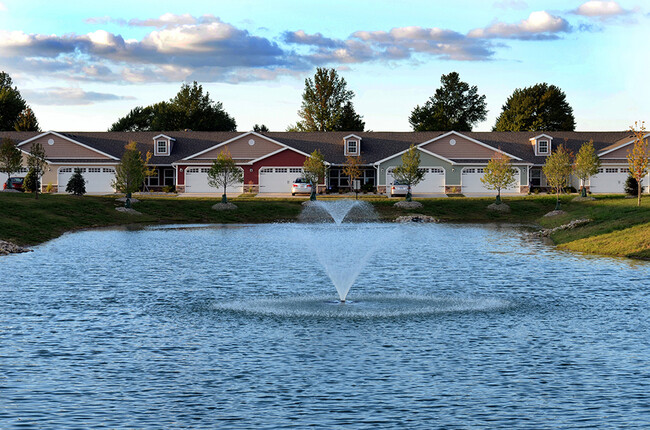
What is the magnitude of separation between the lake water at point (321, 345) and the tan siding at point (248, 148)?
58.2 metres

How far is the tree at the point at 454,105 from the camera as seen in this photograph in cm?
13562

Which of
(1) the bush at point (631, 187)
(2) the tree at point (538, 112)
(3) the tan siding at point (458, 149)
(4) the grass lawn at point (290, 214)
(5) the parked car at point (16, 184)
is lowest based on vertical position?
(4) the grass lawn at point (290, 214)

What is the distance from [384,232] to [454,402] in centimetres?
4270

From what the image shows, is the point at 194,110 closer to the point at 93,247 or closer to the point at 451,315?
the point at 93,247

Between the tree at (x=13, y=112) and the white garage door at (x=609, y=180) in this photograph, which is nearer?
the white garage door at (x=609, y=180)

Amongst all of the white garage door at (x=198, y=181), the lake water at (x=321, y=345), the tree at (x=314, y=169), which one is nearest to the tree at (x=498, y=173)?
the tree at (x=314, y=169)

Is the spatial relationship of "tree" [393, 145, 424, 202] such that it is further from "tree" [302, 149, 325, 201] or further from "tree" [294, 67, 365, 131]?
"tree" [294, 67, 365, 131]

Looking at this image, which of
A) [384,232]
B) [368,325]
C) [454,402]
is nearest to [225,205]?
[384,232]

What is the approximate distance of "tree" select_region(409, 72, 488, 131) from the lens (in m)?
136

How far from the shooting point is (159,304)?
23625 millimetres

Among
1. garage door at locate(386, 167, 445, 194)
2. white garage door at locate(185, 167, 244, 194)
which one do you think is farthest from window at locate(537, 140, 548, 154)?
white garage door at locate(185, 167, 244, 194)

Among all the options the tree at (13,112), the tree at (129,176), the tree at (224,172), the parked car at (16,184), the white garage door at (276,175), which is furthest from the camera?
the tree at (13,112)

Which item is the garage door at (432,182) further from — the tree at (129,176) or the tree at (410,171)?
the tree at (129,176)

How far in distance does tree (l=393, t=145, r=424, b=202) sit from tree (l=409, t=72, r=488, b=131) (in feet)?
171
